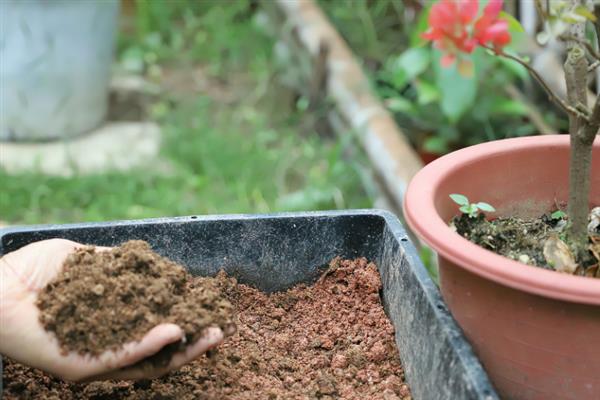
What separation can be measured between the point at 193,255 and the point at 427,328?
1.52 feet

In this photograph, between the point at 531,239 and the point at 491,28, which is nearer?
the point at 491,28

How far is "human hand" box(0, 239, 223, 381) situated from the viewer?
1.03 m

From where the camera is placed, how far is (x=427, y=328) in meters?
1.12

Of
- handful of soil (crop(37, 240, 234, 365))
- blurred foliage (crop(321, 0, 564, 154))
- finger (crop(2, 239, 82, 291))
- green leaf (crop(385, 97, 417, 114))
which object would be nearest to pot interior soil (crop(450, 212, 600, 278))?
handful of soil (crop(37, 240, 234, 365))

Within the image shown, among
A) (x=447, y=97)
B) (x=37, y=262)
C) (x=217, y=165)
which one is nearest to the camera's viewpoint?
(x=37, y=262)

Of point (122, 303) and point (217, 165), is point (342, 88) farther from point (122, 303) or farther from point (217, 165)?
point (122, 303)

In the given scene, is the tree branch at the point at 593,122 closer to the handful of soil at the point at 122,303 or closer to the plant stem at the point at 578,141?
the plant stem at the point at 578,141

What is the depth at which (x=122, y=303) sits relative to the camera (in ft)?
3.51

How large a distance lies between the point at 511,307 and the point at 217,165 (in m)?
2.24

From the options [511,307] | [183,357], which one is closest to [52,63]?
[183,357]

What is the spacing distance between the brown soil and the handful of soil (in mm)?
124

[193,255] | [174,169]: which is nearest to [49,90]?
[174,169]

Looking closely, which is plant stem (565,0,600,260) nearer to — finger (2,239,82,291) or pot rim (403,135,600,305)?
pot rim (403,135,600,305)

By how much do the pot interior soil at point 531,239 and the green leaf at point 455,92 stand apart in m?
1.27
